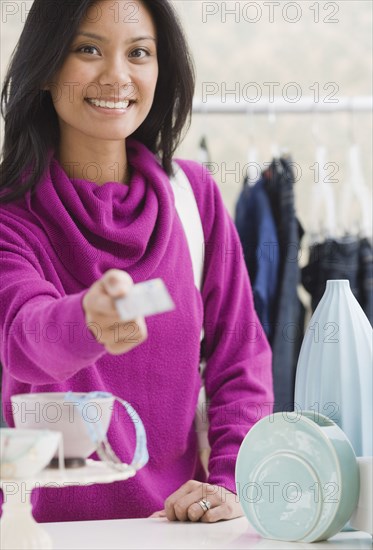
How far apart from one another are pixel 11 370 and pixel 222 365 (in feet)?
1.53

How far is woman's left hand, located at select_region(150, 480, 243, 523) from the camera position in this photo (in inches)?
47.9

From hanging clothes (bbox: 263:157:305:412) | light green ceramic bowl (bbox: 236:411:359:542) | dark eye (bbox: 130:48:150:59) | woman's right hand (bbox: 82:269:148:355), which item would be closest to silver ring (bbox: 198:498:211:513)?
light green ceramic bowl (bbox: 236:411:359:542)

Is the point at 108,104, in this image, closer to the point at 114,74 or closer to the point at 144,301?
the point at 114,74

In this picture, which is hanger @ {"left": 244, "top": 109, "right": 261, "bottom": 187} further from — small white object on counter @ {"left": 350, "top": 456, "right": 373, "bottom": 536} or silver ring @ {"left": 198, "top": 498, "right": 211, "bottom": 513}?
small white object on counter @ {"left": 350, "top": 456, "right": 373, "bottom": 536}

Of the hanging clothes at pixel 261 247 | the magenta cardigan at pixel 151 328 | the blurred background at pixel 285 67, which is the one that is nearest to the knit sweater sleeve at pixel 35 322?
the magenta cardigan at pixel 151 328

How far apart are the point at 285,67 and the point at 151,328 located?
7.32ft

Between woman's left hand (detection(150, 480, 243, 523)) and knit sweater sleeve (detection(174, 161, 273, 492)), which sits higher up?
knit sweater sleeve (detection(174, 161, 273, 492))

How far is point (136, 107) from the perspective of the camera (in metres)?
1.38

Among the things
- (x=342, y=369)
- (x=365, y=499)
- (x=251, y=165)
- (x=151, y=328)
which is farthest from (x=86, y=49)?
(x=251, y=165)

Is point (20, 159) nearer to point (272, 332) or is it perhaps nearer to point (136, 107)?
point (136, 107)

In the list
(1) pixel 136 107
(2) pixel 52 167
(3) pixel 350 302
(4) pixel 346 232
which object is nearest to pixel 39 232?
(2) pixel 52 167

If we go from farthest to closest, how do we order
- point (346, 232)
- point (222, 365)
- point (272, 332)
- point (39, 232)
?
point (346, 232)
point (272, 332)
point (222, 365)
point (39, 232)

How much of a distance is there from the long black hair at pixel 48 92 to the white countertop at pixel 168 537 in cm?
49

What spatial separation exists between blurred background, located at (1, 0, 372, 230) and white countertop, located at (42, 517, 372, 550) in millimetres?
2181
